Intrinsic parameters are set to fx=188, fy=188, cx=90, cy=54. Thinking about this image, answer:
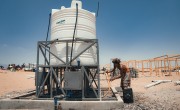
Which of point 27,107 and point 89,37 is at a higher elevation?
point 89,37

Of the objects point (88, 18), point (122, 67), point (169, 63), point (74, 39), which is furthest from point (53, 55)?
point (169, 63)

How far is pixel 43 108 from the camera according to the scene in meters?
6.65

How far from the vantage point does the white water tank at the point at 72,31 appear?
27.0 ft

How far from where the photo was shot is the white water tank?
8219mm

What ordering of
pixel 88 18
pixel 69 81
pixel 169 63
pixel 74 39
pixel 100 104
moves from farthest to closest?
1. pixel 169 63
2. pixel 88 18
3. pixel 74 39
4. pixel 69 81
5. pixel 100 104

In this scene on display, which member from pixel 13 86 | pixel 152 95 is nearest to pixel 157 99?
pixel 152 95

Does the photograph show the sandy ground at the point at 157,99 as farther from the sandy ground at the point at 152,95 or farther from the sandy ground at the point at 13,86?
the sandy ground at the point at 13,86

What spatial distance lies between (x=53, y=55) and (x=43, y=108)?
247 cm

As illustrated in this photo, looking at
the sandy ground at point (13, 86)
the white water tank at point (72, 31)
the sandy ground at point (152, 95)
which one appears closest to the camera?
the sandy ground at point (152, 95)

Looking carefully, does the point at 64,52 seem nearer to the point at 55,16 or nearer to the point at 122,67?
the point at 55,16

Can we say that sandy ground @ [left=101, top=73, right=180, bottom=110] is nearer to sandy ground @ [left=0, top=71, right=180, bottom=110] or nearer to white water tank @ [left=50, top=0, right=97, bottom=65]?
sandy ground @ [left=0, top=71, right=180, bottom=110]

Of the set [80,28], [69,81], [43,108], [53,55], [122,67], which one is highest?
[80,28]

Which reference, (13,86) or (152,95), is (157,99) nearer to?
(152,95)

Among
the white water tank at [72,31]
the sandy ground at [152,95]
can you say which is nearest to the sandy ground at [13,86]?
the sandy ground at [152,95]
